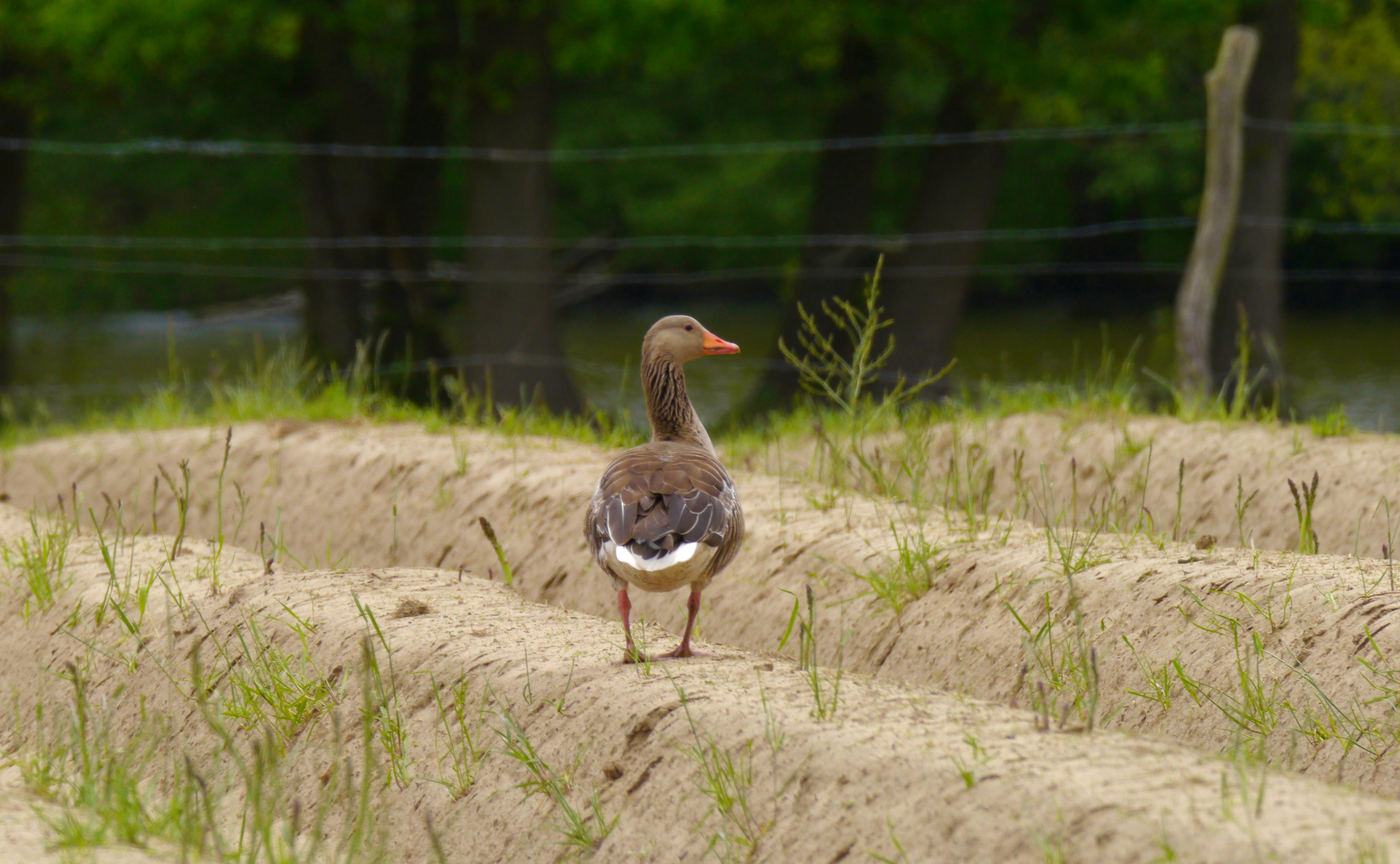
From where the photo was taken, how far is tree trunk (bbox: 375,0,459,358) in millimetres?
13266

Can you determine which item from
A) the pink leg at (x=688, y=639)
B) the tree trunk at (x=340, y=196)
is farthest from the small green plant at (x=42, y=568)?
the tree trunk at (x=340, y=196)

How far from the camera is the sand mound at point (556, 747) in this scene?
2789mm

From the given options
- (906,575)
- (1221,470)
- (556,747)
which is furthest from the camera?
(1221,470)

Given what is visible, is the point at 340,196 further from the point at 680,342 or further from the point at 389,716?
the point at 389,716

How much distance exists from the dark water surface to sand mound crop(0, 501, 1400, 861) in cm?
295

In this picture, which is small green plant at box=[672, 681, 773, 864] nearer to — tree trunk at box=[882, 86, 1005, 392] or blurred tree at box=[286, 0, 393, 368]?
tree trunk at box=[882, 86, 1005, 392]

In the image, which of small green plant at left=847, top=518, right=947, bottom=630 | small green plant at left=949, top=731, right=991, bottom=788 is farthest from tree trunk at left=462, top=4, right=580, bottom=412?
small green plant at left=949, top=731, right=991, bottom=788

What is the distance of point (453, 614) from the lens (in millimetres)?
4574

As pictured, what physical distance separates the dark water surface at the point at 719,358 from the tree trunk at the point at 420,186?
5.60 ft

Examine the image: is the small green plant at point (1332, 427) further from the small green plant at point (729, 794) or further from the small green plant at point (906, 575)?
the small green plant at point (729, 794)

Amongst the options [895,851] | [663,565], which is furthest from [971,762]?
[663,565]

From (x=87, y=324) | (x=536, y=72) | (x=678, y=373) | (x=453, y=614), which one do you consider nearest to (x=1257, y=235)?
(x=536, y=72)

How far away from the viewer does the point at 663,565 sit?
3.68 m

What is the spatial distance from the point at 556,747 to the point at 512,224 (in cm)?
942
